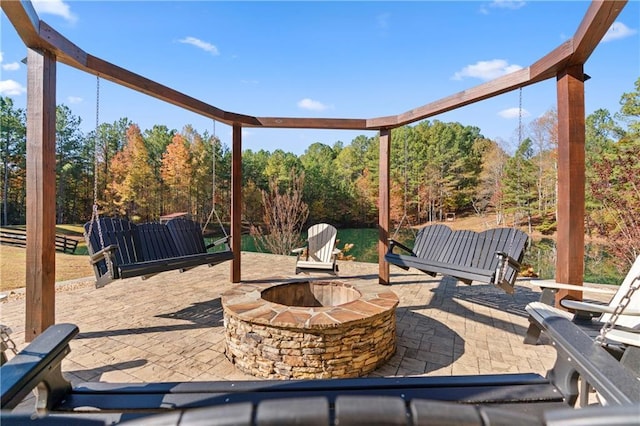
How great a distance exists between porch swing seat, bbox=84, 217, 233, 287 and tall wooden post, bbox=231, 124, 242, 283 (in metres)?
0.27

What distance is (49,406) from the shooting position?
106 centimetres

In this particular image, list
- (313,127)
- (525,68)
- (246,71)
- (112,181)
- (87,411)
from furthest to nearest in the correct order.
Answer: (112,181)
(246,71)
(313,127)
(525,68)
(87,411)

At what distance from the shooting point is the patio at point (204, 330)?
2.41m

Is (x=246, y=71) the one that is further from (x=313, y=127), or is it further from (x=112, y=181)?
(x=112, y=181)

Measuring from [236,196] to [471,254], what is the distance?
3.52 metres

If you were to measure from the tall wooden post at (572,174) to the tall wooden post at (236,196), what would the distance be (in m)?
4.08

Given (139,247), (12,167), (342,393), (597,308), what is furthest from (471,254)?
(12,167)

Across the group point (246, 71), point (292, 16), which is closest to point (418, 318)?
point (292, 16)

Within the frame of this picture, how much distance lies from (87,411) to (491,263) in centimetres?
379

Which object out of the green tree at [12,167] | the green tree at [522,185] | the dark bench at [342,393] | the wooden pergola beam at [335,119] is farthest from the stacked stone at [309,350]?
the green tree at [12,167]

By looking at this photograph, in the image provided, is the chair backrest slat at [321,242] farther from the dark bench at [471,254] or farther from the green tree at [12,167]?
the green tree at [12,167]

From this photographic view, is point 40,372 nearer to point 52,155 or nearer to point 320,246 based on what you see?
point 52,155

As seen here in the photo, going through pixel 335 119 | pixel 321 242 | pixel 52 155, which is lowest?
pixel 321 242

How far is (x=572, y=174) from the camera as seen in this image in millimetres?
2773
